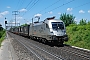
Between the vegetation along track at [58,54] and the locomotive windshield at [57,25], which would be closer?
the vegetation along track at [58,54]

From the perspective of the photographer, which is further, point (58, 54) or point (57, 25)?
point (57, 25)

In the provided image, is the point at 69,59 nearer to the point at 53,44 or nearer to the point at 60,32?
the point at 60,32

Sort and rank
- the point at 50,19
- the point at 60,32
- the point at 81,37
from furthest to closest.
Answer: the point at 81,37, the point at 50,19, the point at 60,32

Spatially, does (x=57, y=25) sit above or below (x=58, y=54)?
above

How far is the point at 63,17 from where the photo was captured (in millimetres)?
69500

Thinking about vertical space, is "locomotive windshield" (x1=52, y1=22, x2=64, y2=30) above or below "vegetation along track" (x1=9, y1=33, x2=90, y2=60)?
above

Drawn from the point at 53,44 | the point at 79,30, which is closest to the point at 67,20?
the point at 79,30

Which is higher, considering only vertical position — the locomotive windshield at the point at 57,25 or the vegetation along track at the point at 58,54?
the locomotive windshield at the point at 57,25

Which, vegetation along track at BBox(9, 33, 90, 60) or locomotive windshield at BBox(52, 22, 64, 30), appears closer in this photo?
vegetation along track at BBox(9, 33, 90, 60)

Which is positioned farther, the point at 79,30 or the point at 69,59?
the point at 79,30

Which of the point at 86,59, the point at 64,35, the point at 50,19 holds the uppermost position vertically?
the point at 50,19

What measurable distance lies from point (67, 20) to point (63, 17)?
191cm

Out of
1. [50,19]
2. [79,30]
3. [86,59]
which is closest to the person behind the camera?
[86,59]

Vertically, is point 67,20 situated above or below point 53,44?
above
